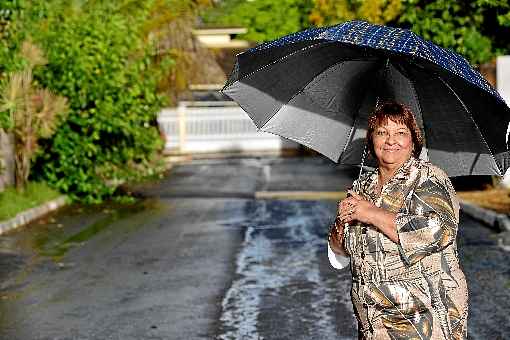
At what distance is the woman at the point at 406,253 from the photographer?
4738 mm

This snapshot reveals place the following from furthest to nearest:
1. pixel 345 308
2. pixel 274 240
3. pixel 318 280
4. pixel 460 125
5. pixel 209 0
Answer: pixel 209 0
pixel 274 240
pixel 318 280
pixel 345 308
pixel 460 125

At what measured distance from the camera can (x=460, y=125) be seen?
5.71 metres

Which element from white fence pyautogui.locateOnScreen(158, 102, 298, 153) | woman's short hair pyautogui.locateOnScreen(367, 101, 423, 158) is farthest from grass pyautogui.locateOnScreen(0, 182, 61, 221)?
white fence pyautogui.locateOnScreen(158, 102, 298, 153)

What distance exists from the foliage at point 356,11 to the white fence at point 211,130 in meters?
8.23

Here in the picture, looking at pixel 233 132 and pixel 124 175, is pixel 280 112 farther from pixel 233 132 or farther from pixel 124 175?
pixel 233 132

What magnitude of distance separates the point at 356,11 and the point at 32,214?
647 inches

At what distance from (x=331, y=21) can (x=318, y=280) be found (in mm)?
24088

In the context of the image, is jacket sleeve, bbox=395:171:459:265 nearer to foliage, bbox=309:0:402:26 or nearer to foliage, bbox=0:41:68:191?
foliage, bbox=0:41:68:191

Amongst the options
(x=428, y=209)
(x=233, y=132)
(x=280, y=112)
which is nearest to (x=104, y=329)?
(x=280, y=112)

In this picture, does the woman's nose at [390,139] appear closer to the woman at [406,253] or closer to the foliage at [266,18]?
the woman at [406,253]

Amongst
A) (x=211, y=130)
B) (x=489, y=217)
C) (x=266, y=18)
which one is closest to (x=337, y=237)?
(x=489, y=217)

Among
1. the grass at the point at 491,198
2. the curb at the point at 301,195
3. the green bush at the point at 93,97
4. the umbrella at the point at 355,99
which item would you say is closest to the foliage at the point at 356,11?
the curb at the point at 301,195

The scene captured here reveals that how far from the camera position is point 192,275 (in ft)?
41.0

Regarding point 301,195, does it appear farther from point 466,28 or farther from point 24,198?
point 24,198
